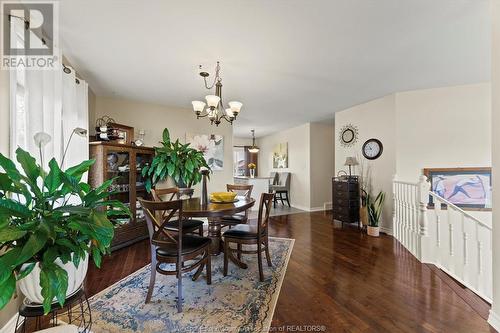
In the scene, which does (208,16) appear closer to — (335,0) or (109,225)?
(335,0)

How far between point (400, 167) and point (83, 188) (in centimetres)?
449

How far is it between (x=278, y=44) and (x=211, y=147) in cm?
300

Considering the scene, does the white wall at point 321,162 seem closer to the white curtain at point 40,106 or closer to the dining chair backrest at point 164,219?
the dining chair backrest at point 164,219

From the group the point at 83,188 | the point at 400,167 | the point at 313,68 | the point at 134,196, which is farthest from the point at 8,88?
the point at 400,167

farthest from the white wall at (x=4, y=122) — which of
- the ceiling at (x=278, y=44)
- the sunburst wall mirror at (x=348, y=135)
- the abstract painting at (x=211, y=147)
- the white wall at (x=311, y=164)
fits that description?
the white wall at (x=311, y=164)

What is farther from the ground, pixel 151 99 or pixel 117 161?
pixel 151 99

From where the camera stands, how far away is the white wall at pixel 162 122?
3.99 metres

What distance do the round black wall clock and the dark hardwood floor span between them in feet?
5.65

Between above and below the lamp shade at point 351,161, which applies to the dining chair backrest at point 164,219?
below

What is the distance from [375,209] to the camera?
400cm

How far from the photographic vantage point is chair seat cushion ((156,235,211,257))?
1914mm

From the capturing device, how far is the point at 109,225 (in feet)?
3.87

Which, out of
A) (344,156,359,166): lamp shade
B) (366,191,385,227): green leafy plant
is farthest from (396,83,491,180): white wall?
(344,156,359,166): lamp shade

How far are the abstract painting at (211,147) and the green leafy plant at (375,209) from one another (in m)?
3.15
